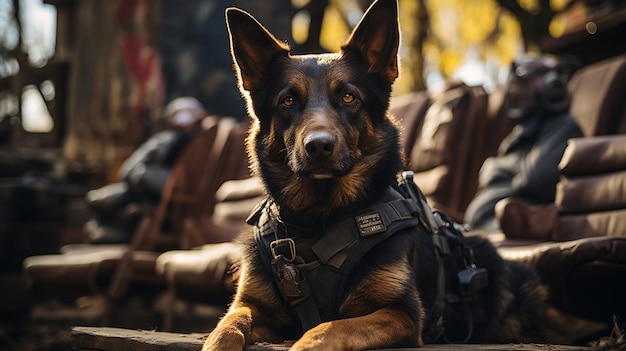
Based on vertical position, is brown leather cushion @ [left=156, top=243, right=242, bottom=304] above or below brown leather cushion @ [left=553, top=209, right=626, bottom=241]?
below

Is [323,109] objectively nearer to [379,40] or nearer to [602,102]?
[379,40]

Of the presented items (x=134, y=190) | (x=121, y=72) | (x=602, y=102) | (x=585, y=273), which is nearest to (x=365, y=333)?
(x=585, y=273)

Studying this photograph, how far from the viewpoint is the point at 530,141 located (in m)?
5.26

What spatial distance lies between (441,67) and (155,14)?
977 centimetres

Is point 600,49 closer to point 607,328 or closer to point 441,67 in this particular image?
point 607,328

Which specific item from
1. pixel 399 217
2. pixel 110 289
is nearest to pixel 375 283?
pixel 399 217

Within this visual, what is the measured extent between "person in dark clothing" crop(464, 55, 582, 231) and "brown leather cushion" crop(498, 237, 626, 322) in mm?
1196

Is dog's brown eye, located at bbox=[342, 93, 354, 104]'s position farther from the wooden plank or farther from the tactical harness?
the wooden plank

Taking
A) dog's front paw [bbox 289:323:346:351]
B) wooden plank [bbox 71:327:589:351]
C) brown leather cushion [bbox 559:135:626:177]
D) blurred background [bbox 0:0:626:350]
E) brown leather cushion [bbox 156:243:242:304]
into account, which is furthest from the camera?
blurred background [bbox 0:0:626:350]

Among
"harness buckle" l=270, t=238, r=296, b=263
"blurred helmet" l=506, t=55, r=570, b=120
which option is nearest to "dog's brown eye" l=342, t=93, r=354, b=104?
"harness buckle" l=270, t=238, r=296, b=263

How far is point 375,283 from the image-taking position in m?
2.76

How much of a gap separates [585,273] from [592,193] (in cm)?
81

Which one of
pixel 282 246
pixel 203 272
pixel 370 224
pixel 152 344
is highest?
pixel 370 224

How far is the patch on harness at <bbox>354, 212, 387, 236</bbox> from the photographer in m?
2.86
